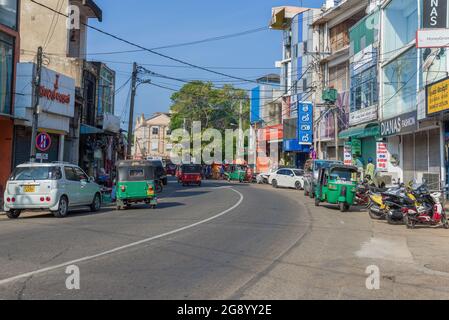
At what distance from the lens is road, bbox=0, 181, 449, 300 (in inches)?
275

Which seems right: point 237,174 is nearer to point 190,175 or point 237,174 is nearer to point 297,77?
point 297,77

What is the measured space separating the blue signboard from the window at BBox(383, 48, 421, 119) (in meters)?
14.8

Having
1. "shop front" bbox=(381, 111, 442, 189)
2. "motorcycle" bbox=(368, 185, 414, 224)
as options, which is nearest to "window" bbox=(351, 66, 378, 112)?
"shop front" bbox=(381, 111, 442, 189)

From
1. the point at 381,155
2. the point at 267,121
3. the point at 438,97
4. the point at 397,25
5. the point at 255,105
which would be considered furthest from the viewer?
the point at 255,105

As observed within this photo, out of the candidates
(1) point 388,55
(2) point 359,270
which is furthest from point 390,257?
(1) point 388,55

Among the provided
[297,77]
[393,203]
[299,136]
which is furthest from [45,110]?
[297,77]

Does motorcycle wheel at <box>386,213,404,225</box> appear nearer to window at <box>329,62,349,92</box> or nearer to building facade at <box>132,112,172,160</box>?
window at <box>329,62,349,92</box>

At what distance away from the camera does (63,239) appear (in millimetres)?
11648

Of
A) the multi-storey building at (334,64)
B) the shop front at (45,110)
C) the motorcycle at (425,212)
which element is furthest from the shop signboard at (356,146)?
the motorcycle at (425,212)

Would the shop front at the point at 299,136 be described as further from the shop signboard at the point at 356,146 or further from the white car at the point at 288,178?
the shop signboard at the point at 356,146

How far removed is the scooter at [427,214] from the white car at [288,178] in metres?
23.5

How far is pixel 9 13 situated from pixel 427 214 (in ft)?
63.7

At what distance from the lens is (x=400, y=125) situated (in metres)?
26.6

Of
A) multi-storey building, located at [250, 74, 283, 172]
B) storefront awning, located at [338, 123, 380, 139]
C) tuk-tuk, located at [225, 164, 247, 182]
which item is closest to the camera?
storefront awning, located at [338, 123, 380, 139]
